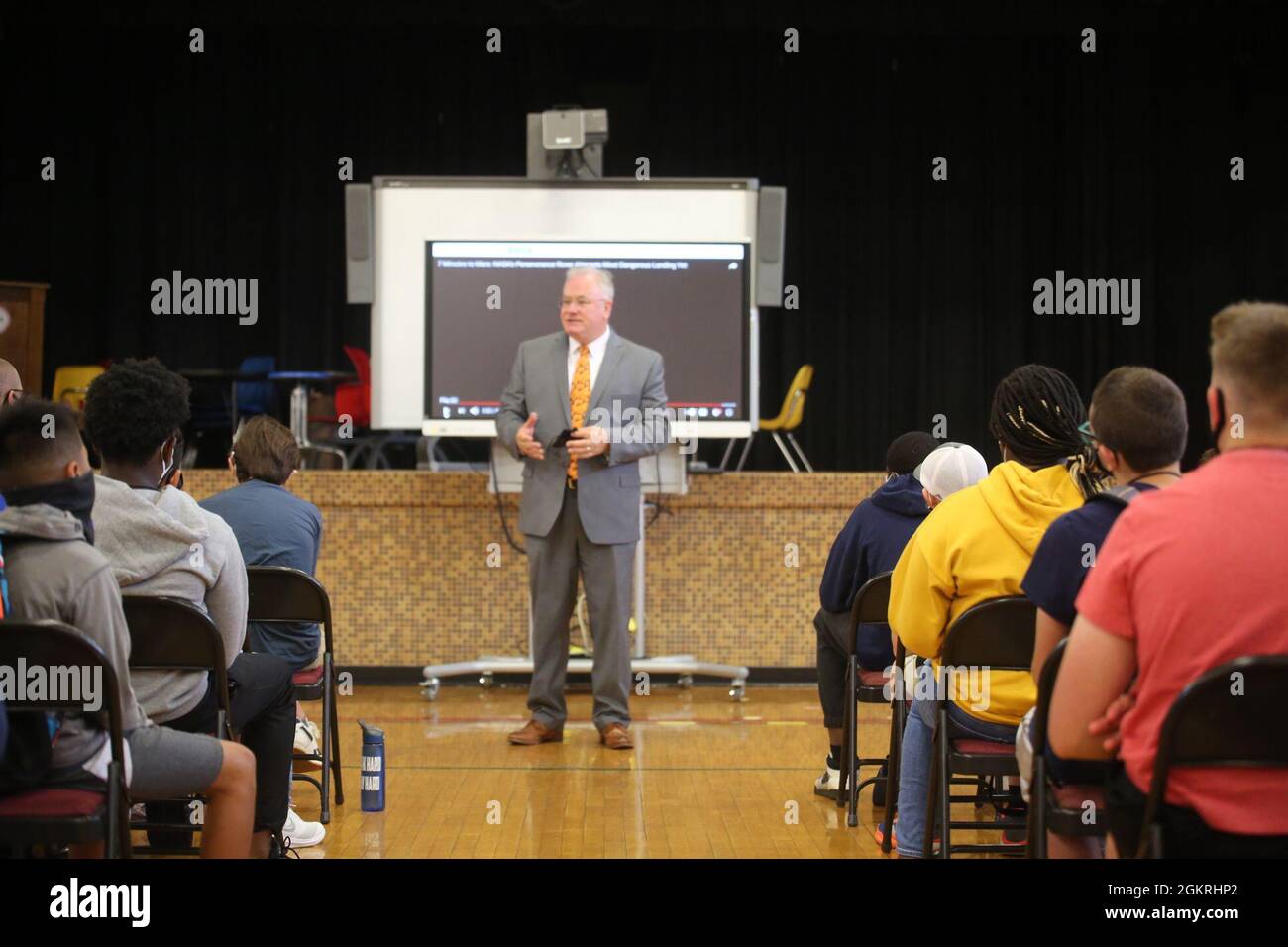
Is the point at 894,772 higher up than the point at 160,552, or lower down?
lower down

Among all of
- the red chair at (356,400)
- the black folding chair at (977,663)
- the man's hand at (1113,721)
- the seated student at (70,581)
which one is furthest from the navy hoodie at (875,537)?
the red chair at (356,400)

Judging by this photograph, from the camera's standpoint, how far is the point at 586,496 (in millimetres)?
4645

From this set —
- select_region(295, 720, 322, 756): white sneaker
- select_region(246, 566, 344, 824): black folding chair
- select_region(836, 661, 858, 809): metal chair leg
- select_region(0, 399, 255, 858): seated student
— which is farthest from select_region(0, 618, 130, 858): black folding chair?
select_region(836, 661, 858, 809): metal chair leg

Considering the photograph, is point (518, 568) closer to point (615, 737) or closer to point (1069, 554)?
point (615, 737)

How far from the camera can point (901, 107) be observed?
32.6 ft

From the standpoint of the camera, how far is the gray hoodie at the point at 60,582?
206 centimetres

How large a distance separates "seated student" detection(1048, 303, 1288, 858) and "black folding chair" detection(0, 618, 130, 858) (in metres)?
1.38

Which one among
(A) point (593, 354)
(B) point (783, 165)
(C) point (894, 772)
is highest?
(B) point (783, 165)

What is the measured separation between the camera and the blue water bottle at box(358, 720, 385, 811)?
3574 mm

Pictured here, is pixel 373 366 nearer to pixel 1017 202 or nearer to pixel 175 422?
pixel 175 422

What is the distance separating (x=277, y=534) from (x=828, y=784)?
1.67 metres

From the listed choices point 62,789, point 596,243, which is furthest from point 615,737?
point 62,789

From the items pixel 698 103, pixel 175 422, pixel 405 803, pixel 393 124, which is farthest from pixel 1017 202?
pixel 175 422
